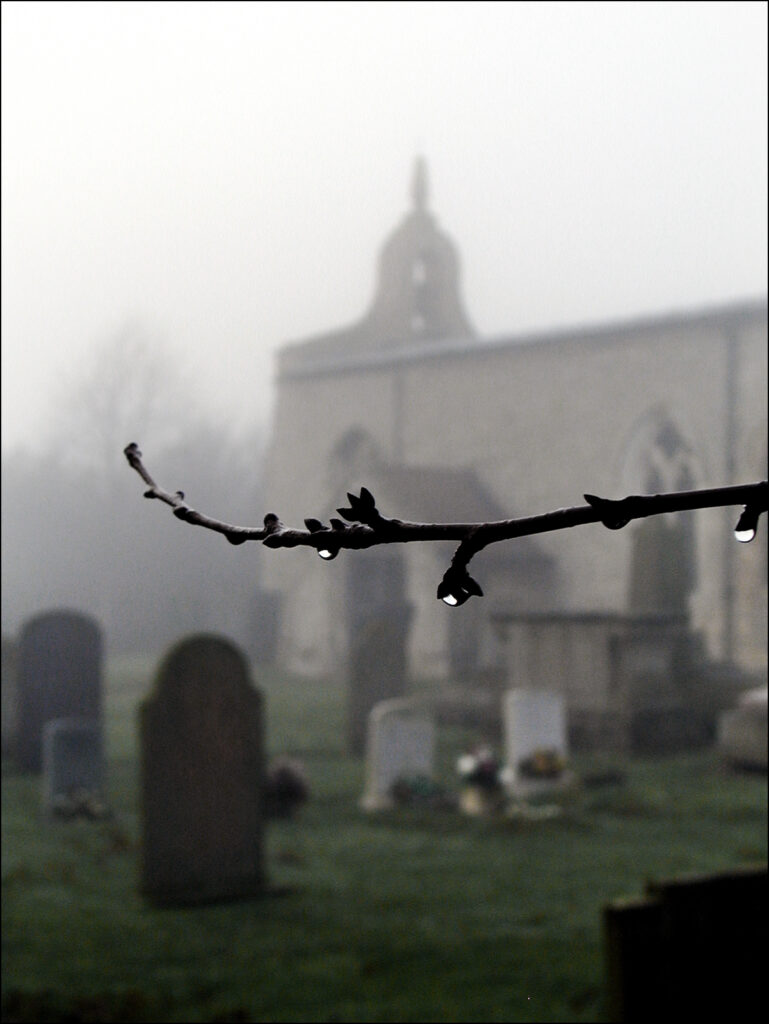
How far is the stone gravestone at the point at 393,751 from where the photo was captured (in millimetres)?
9430

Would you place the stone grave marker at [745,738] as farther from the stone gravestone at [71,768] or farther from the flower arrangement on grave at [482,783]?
the stone gravestone at [71,768]

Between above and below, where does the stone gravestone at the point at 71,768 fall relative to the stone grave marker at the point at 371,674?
below

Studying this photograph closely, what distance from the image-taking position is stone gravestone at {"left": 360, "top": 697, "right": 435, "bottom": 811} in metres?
9.43

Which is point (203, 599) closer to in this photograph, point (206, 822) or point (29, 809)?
point (29, 809)

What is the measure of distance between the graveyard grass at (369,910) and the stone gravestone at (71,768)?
0.62 feet

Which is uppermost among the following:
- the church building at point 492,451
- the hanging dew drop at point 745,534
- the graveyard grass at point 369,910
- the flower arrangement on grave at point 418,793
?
the church building at point 492,451

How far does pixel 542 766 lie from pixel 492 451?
8879 mm

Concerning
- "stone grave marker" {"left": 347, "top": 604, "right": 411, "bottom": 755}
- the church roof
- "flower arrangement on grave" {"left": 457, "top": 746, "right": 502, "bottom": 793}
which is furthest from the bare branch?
the church roof

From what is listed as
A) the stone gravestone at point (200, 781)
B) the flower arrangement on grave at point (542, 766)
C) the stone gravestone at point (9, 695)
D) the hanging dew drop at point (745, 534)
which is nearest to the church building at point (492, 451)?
the flower arrangement on grave at point (542, 766)

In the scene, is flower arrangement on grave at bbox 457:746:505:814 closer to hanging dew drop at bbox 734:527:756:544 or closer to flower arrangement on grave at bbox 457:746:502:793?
flower arrangement on grave at bbox 457:746:502:793

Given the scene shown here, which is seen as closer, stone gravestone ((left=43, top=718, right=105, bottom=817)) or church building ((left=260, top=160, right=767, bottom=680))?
stone gravestone ((left=43, top=718, right=105, bottom=817))

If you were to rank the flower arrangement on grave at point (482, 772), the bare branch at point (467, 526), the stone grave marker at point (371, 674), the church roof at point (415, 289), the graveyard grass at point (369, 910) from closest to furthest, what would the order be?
the bare branch at point (467, 526), the graveyard grass at point (369, 910), the flower arrangement on grave at point (482, 772), the stone grave marker at point (371, 674), the church roof at point (415, 289)

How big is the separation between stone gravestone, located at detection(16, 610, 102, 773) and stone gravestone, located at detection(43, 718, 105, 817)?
1210 mm

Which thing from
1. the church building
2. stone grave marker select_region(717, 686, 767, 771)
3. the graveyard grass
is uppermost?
the church building
